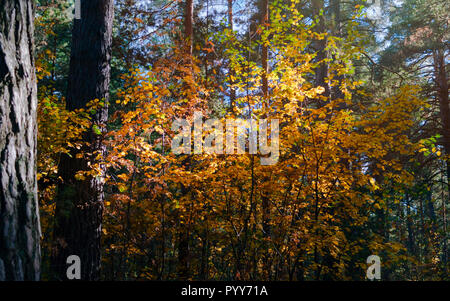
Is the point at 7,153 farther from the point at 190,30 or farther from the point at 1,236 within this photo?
the point at 190,30

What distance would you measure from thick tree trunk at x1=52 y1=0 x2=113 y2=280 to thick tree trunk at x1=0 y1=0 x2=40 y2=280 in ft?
5.78

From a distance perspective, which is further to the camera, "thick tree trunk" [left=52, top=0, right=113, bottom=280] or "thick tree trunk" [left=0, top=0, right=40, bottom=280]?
"thick tree trunk" [left=52, top=0, right=113, bottom=280]

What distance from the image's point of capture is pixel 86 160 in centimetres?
414

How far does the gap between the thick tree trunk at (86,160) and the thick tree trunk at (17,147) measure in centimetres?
176

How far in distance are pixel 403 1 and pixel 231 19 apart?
806cm

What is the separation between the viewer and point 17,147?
181 cm

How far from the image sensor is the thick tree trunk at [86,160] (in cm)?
382

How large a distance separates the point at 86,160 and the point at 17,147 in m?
2.44

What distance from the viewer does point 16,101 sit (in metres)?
1.85

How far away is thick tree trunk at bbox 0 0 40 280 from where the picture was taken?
66.7 inches

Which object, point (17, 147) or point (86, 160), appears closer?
point (17, 147)
